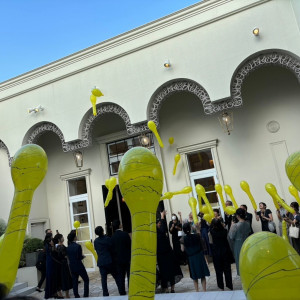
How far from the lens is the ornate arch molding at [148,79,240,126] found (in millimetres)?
7562

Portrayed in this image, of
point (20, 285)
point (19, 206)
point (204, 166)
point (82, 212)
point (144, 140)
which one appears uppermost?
point (144, 140)

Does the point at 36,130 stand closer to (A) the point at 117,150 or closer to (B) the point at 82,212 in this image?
(A) the point at 117,150

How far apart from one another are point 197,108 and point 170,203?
114 inches

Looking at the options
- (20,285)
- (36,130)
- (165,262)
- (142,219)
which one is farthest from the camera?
(36,130)

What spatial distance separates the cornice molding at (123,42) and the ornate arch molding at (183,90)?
1.28 metres

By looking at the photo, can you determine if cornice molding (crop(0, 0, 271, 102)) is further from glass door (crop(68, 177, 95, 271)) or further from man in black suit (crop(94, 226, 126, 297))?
man in black suit (crop(94, 226, 126, 297))

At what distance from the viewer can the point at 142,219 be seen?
162 cm

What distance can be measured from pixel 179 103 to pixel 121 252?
201 inches

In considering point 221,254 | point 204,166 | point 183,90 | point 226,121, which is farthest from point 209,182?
point 221,254

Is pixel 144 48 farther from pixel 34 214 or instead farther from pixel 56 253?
pixel 34 214

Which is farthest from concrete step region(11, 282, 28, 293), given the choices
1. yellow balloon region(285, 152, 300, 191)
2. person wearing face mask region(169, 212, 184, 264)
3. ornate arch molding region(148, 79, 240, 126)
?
yellow balloon region(285, 152, 300, 191)

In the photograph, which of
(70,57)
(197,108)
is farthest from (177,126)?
(70,57)

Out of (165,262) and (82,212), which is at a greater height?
(82,212)

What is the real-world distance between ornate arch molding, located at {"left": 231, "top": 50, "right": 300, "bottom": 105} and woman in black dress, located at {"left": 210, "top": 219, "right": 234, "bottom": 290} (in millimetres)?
3234
